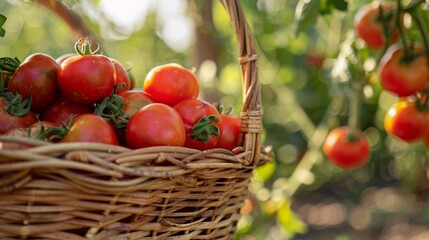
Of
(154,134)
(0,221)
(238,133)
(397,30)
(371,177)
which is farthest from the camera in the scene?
(371,177)

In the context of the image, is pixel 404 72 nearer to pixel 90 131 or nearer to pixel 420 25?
pixel 420 25

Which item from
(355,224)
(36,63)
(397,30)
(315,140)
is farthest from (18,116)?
(355,224)

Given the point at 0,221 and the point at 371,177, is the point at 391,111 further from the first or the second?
the point at 371,177

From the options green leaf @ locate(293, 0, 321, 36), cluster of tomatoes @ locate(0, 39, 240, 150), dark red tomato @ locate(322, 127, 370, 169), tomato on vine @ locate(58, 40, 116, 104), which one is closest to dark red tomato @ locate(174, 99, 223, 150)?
cluster of tomatoes @ locate(0, 39, 240, 150)

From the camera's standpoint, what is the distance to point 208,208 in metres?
0.77

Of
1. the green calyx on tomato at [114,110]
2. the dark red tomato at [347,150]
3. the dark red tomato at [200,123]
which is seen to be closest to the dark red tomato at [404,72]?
the dark red tomato at [347,150]

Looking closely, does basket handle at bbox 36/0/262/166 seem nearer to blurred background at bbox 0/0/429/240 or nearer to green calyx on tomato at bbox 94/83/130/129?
green calyx on tomato at bbox 94/83/130/129

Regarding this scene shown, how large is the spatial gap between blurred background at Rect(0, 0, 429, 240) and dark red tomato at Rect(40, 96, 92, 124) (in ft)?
2.18

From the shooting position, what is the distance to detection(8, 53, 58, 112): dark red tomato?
2.58ft

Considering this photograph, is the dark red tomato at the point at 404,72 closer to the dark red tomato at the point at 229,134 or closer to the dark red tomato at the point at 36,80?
the dark red tomato at the point at 229,134

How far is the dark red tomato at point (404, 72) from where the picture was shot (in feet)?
3.58

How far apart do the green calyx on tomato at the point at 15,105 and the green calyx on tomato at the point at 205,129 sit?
0.22 metres

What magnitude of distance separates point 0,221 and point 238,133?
0.39 meters

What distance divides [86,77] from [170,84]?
148 millimetres
